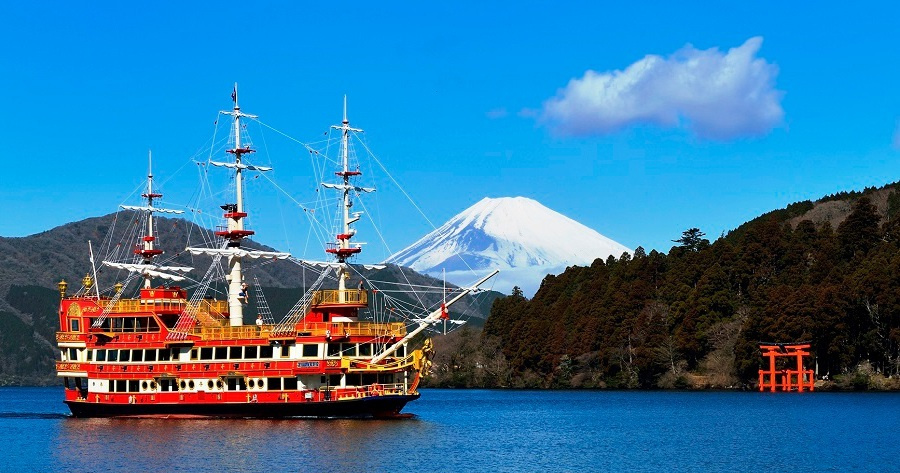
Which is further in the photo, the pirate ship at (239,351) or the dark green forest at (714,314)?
the dark green forest at (714,314)

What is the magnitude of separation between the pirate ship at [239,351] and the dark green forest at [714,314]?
129 ft

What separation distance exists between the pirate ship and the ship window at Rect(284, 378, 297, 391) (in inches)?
2.3

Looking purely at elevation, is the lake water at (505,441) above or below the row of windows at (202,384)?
below

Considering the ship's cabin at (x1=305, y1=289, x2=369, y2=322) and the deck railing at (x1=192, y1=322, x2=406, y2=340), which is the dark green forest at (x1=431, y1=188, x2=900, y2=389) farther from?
the ship's cabin at (x1=305, y1=289, x2=369, y2=322)

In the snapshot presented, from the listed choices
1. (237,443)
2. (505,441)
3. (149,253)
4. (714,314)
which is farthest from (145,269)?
(714,314)

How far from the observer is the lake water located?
1980 inches

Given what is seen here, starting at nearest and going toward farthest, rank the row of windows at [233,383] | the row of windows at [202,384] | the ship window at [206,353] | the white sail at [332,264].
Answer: the row of windows at [233,383] < the row of windows at [202,384] < the ship window at [206,353] < the white sail at [332,264]

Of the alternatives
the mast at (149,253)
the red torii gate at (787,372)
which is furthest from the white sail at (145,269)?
the red torii gate at (787,372)

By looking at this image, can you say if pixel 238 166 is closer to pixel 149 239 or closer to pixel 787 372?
pixel 149 239

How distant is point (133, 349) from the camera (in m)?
72.0

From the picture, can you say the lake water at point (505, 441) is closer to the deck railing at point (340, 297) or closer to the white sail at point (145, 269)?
the deck railing at point (340, 297)

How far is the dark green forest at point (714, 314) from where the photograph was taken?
9575 centimetres

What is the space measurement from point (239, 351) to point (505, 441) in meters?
17.9

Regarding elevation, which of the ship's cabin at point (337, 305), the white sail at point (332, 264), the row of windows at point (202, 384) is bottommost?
the row of windows at point (202, 384)
